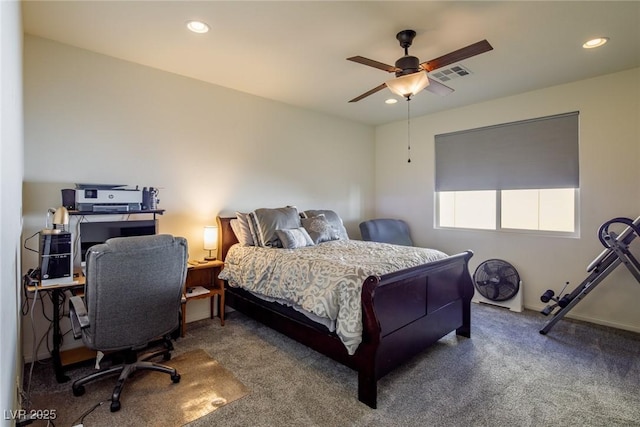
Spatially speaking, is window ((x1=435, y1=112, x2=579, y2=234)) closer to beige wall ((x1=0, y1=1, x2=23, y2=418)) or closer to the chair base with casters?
the chair base with casters

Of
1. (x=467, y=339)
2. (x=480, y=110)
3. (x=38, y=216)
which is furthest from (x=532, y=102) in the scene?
(x=38, y=216)

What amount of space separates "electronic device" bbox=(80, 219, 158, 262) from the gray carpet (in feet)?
3.41

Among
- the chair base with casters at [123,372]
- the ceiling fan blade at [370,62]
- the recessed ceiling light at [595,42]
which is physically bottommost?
the chair base with casters at [123,372]

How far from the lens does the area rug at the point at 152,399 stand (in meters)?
1.93

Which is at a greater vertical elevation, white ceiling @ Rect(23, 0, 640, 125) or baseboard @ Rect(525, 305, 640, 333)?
white ceiling @ Rect(23, 0, 640, 125)

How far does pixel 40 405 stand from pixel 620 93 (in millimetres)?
5778

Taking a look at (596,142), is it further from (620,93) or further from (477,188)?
(477,188)

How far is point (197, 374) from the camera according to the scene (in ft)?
7.96

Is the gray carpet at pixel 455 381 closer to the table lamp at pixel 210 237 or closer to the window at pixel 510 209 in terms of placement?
the table lamp at pixel 210 237

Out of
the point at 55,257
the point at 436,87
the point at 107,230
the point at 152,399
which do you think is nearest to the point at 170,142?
the point at 107,230

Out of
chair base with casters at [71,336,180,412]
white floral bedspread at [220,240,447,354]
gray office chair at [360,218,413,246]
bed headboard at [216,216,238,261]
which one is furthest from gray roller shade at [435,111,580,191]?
chair base with casters at [71,336,180,412]

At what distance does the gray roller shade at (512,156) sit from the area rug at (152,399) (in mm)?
3931

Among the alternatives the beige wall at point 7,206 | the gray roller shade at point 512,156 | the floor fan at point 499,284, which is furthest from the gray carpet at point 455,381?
the gray roller shade at point 512,156

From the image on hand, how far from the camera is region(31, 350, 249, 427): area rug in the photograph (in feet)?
6.32
